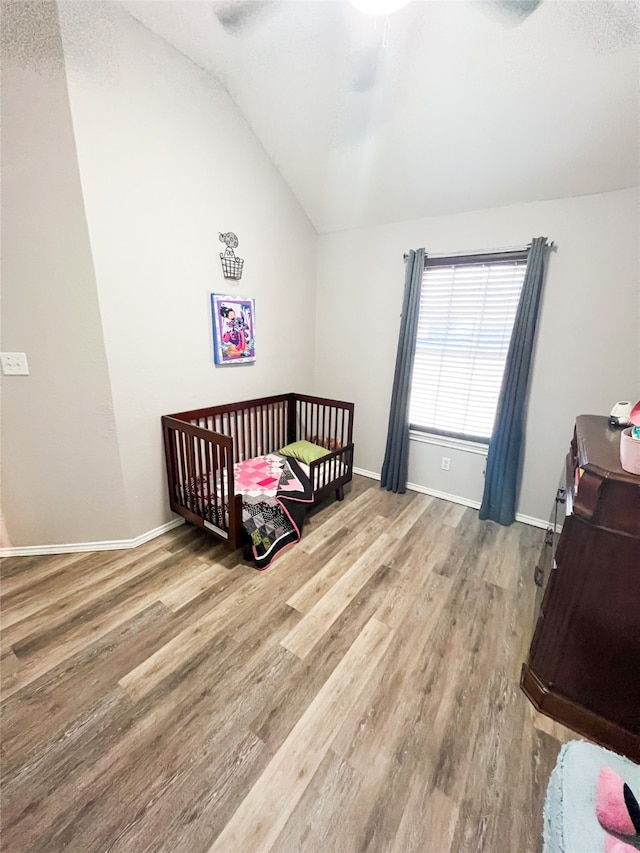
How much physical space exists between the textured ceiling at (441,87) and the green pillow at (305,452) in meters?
2.05

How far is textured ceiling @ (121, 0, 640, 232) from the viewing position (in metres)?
1.48

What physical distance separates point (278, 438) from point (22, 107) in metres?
2.45

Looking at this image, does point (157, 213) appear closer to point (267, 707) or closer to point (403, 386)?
point (403, 386)

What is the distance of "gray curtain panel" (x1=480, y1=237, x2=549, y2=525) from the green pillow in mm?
1288

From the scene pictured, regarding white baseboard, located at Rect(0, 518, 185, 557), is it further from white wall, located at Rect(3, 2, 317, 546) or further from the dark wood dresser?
the dark wood dresser

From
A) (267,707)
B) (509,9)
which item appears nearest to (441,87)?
(509,9)

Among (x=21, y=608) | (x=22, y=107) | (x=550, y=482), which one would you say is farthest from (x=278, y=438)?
(x=22, y=107)

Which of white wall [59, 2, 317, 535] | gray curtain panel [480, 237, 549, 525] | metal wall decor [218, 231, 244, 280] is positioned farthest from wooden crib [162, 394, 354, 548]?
gray curtain panel [480, 237, 549, 525]

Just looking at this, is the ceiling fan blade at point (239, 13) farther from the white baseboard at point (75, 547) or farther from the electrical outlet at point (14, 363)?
the white baseboard at point (75, 547)

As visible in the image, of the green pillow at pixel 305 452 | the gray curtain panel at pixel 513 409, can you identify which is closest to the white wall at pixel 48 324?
the green pillow at pixel 305 452

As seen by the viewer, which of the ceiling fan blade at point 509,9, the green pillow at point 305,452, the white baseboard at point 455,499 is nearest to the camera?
the ceiling fan blade at point 509,9

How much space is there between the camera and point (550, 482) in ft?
8.00

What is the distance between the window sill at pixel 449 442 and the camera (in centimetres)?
269

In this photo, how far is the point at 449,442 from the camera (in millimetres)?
2818
